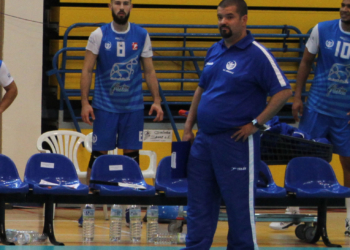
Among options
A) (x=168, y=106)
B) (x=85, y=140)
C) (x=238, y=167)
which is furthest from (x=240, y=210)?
(x=168, y=106)

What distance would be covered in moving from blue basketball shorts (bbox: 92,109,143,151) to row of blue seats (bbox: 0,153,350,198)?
0.50 metres

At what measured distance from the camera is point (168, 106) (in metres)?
7.11

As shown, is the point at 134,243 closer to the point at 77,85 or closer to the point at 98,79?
the point at 98,79

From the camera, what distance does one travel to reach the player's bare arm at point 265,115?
3.24m

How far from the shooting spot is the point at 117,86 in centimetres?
513

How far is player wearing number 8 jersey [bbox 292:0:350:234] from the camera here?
16.3 feet

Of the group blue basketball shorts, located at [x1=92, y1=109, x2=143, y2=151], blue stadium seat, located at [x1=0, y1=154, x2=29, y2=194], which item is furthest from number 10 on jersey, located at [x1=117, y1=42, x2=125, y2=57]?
blue stadium seat, located at [x1=0, y1=154, x2=29, y2=194]

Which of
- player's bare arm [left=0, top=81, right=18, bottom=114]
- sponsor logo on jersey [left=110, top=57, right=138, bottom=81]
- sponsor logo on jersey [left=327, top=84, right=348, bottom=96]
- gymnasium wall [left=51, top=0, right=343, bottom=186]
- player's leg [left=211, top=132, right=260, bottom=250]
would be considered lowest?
player's leg [left=211, top=132, right=260, bottom=250]

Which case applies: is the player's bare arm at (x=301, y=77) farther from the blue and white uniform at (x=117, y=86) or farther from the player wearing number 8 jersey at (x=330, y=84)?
the blue and white uniform at (x=117, y=86)

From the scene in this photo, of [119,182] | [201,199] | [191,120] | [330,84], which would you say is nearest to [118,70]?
[119,182]

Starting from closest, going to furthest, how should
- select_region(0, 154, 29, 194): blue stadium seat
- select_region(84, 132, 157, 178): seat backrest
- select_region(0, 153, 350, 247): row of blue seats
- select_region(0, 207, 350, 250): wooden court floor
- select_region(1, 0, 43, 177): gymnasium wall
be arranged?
select_region(0, 154, 29, 194): blue stadium seat, select_region(0, 153, 350, 247): row of blue seats, select_region(0, 207, 350, 250): wooden court floor, select_region(84, 132, 157, 178): seat backrest, select_region(1, 0, 43, 177): gymnasium wall

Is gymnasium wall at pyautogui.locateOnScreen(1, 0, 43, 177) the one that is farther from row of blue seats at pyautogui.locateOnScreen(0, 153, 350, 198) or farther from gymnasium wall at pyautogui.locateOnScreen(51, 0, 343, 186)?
row of blue seats at pyautogui.locateOnScreen(0, 153, 350, 198)

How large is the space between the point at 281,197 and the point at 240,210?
135 centimetres

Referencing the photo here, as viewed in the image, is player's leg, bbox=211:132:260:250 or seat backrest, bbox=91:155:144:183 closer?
player's leg, bbox=211:132:260:250
